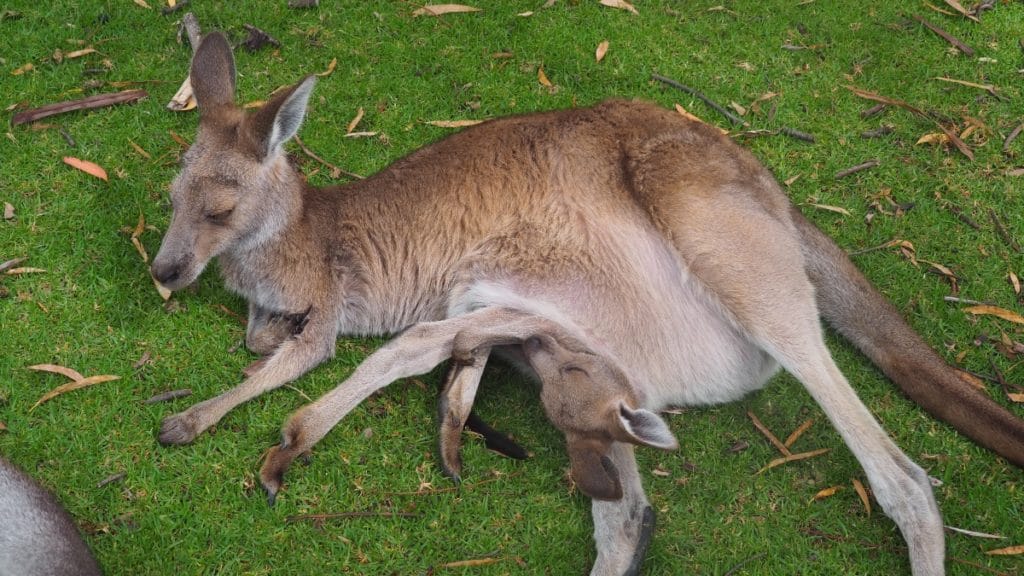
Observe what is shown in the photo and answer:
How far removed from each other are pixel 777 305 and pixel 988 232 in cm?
169

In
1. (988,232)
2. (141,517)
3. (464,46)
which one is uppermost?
(464,46)

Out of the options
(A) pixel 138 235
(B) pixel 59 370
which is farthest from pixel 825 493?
(A) pixel 138 235

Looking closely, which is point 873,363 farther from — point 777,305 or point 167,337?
point 167,337

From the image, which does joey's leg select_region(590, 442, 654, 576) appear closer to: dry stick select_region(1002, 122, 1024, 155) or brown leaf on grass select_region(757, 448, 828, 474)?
brown leaf on grass select_region(757, 448, 828, 474)

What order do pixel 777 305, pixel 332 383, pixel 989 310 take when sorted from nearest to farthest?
pixel 777 305 < pixel 332 383 < pixel 989 310

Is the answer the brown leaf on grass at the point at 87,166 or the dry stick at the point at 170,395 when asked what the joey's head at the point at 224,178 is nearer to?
the dry stick at the point at 170,395

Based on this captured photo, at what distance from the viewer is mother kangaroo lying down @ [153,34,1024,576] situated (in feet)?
11.8

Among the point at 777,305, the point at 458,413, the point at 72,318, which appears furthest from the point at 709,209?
the point at 72,318

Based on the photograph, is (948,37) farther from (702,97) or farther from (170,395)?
(170,395)

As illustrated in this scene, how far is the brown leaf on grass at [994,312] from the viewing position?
425cm

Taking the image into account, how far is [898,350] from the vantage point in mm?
3855

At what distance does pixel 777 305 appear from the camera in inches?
144

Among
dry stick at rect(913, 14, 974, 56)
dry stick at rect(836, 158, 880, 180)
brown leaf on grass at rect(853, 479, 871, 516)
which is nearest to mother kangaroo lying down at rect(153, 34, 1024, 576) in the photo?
brown leaf on grass at rect(853, 479, 871, 516)

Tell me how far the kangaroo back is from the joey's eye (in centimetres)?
120
